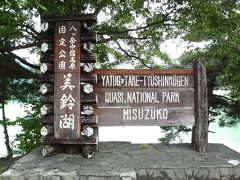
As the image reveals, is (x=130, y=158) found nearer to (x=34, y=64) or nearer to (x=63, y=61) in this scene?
(x=63, y=61)

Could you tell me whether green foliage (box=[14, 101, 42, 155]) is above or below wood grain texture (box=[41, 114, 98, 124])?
below

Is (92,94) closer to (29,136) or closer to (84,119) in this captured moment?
(84,119)

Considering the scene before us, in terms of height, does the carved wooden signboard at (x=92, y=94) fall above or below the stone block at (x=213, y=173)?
above

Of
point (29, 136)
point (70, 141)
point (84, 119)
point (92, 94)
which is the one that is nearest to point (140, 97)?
point (92, 94)

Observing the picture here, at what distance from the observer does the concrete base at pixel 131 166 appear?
15.0 ft

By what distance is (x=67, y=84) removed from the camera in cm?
538

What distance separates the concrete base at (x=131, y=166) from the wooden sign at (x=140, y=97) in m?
0.50

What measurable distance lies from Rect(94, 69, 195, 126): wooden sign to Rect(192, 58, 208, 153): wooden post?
0.67 ft

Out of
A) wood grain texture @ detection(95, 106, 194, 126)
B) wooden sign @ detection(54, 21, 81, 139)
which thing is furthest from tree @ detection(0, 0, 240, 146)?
wood grain texture @ detection(95, 106, 194, 126)

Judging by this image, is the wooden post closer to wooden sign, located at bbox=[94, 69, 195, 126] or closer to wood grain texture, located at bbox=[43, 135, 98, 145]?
wooden sign, located at bbox=[94, 69, 195, 126]

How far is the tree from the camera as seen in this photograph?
6.78 m

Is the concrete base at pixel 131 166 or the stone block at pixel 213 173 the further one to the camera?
the stone block at pixel 213 173

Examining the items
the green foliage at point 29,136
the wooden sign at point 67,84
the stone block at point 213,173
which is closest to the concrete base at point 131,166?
the stone block at point 213,173

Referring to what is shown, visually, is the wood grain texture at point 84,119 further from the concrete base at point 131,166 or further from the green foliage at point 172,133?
the green foliage at point 172,133
